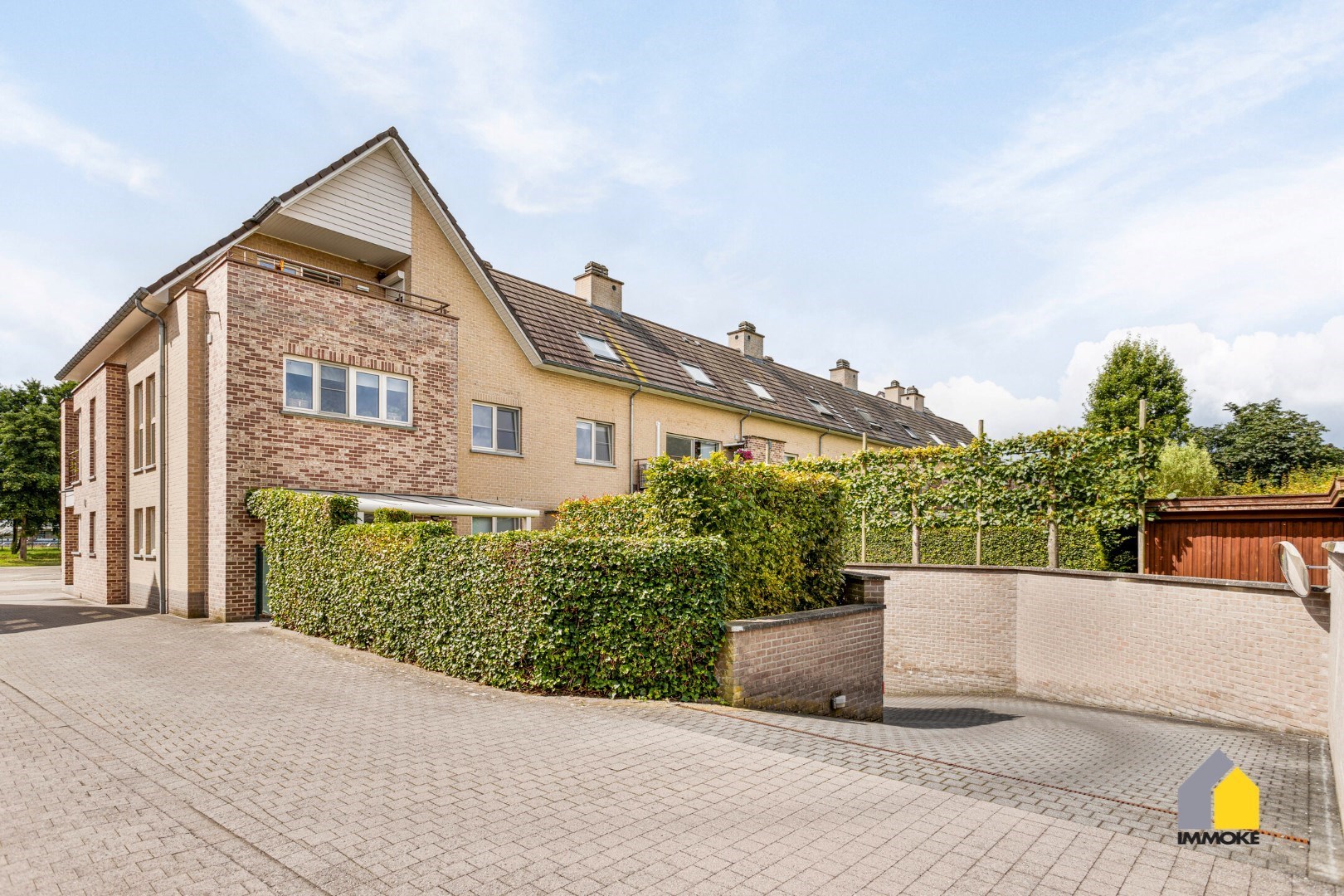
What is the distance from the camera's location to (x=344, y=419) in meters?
15.0

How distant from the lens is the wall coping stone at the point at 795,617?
8.28 metres

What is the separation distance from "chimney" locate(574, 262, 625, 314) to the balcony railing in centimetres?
977

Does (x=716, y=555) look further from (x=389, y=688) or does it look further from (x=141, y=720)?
(x=141, y=720)

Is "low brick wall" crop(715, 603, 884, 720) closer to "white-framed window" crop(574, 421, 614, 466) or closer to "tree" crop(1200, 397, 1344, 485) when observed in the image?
"white-framed window" crop(574, 421, 614, 466)

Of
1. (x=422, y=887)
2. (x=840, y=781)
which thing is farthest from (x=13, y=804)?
(x=840, y=781)

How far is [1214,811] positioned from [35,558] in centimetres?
6040

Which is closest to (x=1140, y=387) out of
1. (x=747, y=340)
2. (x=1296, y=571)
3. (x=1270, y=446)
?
(x=1270, y=446)

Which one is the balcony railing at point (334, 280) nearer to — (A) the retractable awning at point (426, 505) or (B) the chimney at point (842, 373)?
(A) the retractable awning at point (426, 505)

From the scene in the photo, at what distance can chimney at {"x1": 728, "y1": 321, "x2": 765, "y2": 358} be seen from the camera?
1373 inches

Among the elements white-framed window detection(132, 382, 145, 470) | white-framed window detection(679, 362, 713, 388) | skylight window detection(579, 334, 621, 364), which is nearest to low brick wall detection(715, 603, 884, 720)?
skylight window detection(579, 334, 621, 364)

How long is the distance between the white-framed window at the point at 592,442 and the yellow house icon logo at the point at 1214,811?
1727cm

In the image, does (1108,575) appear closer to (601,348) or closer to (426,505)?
(426,505)

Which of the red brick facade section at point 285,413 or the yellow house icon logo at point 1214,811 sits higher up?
the red brick facade section at point 285,413

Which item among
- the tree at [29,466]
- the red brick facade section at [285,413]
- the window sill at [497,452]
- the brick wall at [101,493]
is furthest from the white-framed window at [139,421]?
the tree at [29,466]
